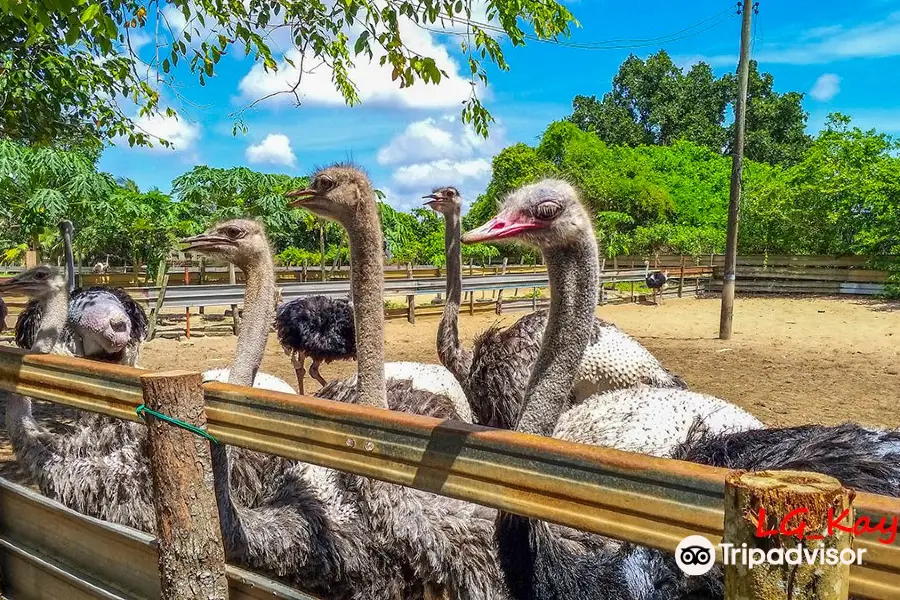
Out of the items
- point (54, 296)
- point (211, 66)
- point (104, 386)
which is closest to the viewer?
point (104, 386)

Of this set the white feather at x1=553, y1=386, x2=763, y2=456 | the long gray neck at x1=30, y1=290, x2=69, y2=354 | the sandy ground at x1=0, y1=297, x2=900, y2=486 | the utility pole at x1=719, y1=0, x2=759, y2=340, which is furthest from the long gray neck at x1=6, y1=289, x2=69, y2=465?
the utility pole at x1=719, y1=0, x2=759, y2=340

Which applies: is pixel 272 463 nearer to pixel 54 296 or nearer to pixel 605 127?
pixel 54 296

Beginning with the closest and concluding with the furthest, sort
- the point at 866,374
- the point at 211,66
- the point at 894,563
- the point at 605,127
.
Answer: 1. the point at 894,563
2. the point at 211,66
3. the point at 866,374
4. the point at 605,127

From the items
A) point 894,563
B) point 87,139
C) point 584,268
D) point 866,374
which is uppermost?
point 87,139

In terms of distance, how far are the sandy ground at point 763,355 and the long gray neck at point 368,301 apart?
9.22 ft

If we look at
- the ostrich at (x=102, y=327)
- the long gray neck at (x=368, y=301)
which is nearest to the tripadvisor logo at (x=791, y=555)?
the long gray neck at (x=368, y=301)

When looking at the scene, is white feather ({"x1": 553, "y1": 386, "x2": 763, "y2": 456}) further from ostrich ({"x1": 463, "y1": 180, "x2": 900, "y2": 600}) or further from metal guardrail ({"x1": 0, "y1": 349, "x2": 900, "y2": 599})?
metal guardrail ({"x1": 0, "y1": 349, "x2": 900, "y2": 599})

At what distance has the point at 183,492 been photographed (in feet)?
6.19

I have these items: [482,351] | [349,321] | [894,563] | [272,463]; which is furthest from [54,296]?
[894,563]

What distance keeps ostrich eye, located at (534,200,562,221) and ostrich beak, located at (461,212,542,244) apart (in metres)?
0.02

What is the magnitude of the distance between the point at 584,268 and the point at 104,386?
1.47 m

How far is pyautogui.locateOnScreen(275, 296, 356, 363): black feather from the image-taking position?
6.70 meters

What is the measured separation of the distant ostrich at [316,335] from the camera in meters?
6.70

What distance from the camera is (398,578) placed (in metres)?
2.32
